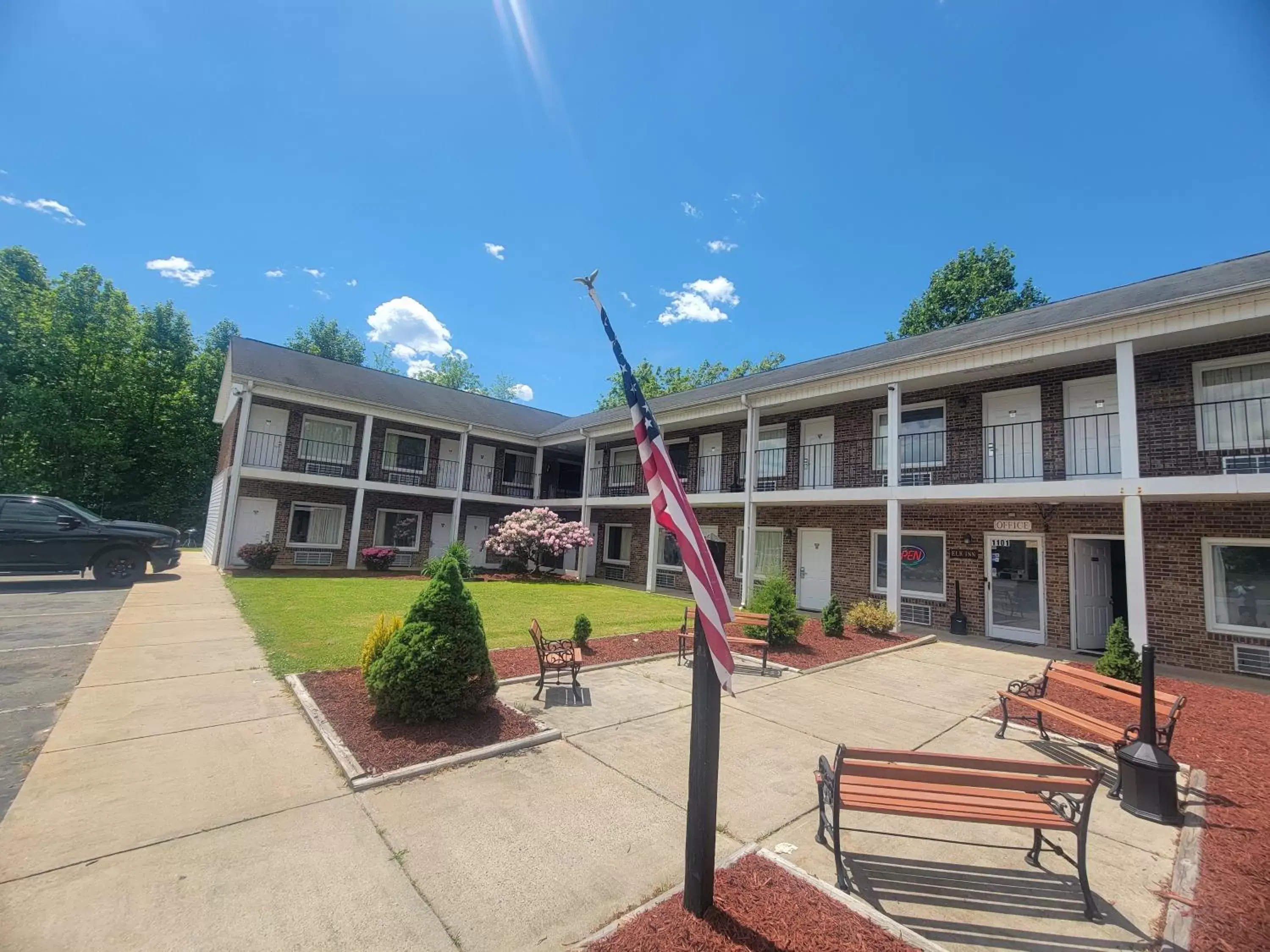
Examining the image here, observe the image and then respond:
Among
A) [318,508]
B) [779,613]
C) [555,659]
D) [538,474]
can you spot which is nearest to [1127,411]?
[779,613]

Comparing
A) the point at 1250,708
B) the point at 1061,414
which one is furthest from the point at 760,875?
the point at 1061,414

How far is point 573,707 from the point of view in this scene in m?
6.02

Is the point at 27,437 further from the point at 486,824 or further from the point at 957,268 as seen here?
the point at 957,268

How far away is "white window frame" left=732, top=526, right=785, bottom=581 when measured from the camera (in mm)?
15805

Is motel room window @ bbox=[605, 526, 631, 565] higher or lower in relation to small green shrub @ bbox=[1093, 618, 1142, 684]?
higher

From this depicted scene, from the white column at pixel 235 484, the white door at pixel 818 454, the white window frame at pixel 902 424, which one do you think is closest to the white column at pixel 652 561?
the white door at pixel 818 454

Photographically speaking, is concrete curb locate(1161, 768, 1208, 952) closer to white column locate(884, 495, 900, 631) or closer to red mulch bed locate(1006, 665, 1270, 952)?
red mulch bed locate(1006, 665, 1270, 952)

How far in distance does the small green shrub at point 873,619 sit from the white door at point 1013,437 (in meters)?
3.75

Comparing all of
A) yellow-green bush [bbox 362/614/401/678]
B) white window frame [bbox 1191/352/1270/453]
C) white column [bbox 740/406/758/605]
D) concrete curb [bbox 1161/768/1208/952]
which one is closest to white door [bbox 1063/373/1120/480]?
white window frame [bbox 1191/352/1270/453]

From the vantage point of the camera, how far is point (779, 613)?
9.37m

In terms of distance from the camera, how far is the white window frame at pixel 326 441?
1947cm

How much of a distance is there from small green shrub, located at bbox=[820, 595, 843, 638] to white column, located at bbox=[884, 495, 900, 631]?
1.69m

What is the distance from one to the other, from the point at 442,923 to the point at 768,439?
15.5 meters

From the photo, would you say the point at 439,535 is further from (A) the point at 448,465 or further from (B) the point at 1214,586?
(B) the point at 1214,586
